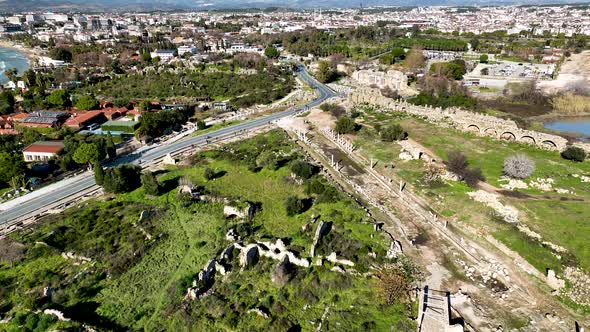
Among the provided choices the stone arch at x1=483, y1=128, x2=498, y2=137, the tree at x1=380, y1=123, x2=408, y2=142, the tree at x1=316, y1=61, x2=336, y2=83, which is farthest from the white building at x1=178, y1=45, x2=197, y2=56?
the stone arch at x1=483, y1=128, x2=498, y2=137

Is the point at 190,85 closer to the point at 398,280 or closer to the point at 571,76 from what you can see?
the point at 398,280

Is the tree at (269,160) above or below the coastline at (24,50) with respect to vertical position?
below

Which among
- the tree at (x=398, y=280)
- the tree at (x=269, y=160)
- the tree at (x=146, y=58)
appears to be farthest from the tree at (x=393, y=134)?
the tree at (x=146, y=58)

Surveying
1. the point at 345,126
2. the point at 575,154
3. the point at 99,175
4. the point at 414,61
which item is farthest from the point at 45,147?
the point at 414,61

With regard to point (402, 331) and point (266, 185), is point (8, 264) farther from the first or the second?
point (402, 331)

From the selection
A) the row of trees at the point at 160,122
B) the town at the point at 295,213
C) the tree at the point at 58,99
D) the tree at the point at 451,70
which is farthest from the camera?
the tree at the point at 451,70

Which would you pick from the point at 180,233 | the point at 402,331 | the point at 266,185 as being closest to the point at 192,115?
the point at 266,185

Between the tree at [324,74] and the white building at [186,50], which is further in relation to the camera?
the white building at [186,50]

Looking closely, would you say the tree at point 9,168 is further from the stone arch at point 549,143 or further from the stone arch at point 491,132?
the stone arch at point 549,143
